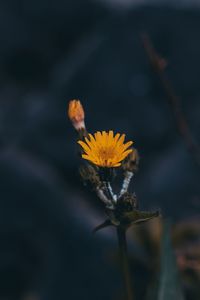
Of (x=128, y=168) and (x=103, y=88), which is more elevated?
(x=103, y=88)

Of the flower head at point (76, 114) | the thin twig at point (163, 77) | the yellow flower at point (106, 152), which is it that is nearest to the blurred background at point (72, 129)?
the thin twig at point (163, 77)

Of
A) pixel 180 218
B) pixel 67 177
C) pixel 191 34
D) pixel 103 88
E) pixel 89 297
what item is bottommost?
pixel 89 297

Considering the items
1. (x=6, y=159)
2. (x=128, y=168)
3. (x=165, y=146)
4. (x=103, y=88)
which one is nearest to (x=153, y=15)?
(x=103, y=88)

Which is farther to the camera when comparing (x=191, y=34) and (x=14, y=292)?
(x=191, y=34)

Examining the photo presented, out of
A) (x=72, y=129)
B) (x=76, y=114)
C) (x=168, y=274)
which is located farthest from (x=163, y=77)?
(x=72, y=129)

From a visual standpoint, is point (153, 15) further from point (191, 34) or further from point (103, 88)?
point (103, 88)

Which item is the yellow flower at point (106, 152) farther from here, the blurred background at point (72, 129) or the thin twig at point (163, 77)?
the blurred background at point (72, 129)

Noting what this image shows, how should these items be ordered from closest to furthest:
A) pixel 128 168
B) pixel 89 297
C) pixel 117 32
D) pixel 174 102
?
1. pixel 128 168
2. pixel 174 102
3. pixel 89 297
4. pixel 117 32
